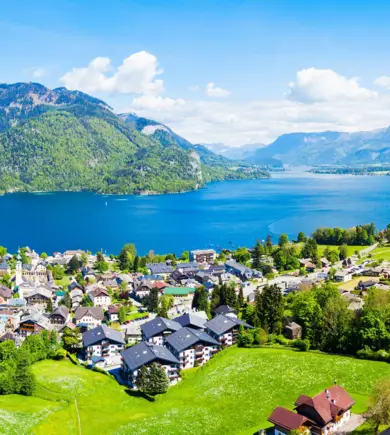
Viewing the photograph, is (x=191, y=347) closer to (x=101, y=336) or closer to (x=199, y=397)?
(x=199, y=397)

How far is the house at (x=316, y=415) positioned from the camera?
29.5 m

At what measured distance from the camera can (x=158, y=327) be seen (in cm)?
5250

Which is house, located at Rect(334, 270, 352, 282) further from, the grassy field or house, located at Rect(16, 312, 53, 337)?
house, located at Rect(16, 312, 53, 337)

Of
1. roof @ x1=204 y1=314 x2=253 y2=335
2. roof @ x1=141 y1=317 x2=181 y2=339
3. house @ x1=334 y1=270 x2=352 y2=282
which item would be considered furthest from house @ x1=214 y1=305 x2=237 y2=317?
house @ x1=334 y1=270 x2=352 y2=282

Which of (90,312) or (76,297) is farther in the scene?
(76,297)

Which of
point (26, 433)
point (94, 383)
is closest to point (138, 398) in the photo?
point (94, 383)

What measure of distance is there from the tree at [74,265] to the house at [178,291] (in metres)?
24.6

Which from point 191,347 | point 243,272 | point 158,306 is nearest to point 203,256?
point 243,272

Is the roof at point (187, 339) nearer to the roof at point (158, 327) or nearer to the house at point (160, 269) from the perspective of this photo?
the roof at point (158, 327)

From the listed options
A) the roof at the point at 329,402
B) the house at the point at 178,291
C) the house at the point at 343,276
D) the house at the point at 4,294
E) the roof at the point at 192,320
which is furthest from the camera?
the house at the point at 178,291

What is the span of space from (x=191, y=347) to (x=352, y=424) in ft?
63.5

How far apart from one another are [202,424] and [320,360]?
13.8m

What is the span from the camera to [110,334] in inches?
2019

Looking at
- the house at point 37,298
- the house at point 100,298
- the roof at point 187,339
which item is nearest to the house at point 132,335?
the roof at point 187,339
